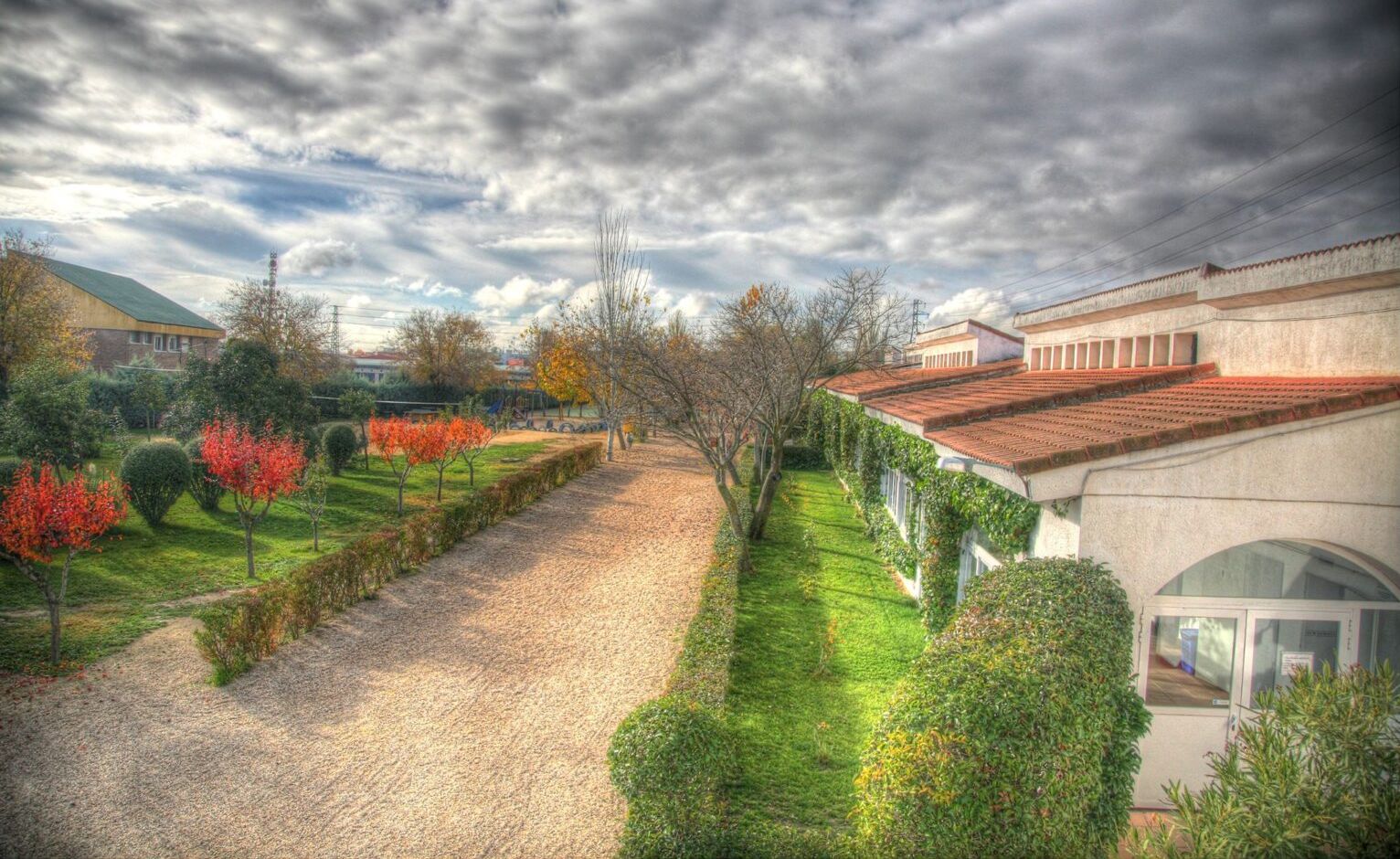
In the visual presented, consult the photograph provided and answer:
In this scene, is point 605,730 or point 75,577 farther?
point 75,577

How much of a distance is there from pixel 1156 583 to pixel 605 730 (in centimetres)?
539

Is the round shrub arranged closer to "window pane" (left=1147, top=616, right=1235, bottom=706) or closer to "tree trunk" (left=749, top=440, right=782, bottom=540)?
"tree trunk" (left=749, top=440, right=782, bottom=540)

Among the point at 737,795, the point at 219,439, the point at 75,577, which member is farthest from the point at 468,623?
the point at 219,439

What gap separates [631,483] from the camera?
2328 centimetres

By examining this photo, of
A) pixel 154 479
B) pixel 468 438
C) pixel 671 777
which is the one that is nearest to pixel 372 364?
pixel 468 438

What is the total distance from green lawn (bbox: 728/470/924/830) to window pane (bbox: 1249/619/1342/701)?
3531 millimetres

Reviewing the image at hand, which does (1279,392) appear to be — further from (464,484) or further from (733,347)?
(464,484)

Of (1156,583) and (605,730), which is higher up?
(1156,583)

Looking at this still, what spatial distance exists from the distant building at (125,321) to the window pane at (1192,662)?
3942 centimetres

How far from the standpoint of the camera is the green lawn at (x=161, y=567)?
9.08 m

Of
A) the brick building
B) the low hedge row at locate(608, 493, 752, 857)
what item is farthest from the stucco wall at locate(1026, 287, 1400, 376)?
the brick building

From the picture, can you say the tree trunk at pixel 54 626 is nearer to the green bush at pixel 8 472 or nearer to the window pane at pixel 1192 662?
the green bush at pixel 8 472

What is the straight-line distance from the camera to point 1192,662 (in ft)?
20.4

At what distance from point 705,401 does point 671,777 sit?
38.6 ft
